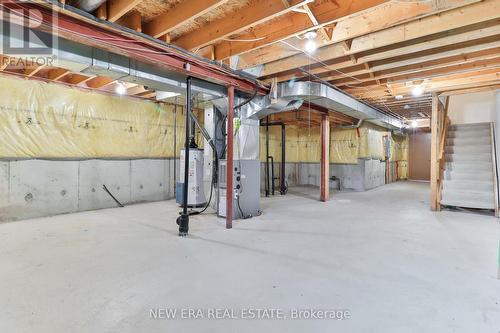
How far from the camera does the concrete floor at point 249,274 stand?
5.69 ft

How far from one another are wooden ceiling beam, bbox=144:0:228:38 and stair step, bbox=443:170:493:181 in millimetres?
5875

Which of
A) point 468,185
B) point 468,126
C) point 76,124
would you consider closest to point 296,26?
point 76,124

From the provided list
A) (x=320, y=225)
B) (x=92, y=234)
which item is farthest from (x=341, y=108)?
(x=92, y=234)

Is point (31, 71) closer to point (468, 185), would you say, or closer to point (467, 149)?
point (468, 185)

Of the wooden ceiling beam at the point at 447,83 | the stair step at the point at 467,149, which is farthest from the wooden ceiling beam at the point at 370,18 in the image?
the stair step at the point at 467,149

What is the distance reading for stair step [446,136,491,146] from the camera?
6022 millimetres

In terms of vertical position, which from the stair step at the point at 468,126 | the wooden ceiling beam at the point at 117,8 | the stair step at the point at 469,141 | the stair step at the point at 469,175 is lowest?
the stair step at the point at 469,175

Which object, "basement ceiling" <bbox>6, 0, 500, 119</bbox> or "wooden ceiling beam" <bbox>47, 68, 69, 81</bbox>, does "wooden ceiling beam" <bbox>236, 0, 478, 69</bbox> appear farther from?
"wooden ceiling beam" <bbox>47, 68, 69, 81</bbox>

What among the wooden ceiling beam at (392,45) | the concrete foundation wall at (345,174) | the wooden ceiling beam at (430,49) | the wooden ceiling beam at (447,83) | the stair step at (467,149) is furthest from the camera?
the concrete foundation wall at (345,174)

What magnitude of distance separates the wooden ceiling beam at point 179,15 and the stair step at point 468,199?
5614 mm

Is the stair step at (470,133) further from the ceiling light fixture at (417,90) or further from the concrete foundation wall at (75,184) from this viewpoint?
the concrete foundation wall at (75,184)

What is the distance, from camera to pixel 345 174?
912 centimetres

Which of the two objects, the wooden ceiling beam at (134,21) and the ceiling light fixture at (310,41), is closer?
the wooden ceiling beam at (134,21)

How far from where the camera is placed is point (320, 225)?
13.8ft
